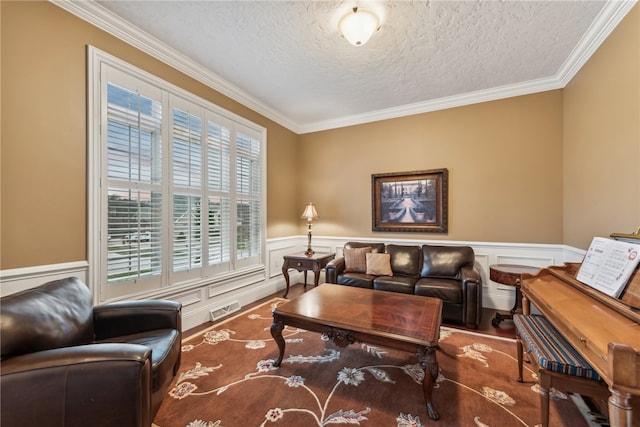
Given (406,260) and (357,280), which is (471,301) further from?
(357,280)

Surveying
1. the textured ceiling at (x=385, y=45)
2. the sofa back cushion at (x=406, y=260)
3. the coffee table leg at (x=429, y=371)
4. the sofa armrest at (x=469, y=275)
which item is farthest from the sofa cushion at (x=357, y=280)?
the textured ceiling at (x=385, y=45)

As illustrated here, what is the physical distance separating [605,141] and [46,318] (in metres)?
4.22

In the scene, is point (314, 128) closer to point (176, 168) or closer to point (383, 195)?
point (383, 195)

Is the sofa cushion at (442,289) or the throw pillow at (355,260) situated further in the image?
the throw pillow at (355,260)

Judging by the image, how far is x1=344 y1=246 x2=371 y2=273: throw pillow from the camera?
12.0ft

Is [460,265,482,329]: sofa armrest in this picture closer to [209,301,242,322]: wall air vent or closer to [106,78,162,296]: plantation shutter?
[209,301,242,322]: wall air vent

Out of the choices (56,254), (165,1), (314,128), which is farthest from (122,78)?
(314,128)

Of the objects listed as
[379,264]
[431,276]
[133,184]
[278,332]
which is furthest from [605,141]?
[133,184]

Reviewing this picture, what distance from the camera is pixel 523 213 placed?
10.9 ft

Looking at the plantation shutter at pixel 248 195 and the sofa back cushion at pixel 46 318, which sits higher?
the plantation shutter at pixel 248 195

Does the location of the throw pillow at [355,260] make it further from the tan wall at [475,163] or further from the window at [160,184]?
the window at [160,184]

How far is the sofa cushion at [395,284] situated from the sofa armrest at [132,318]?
7.40 ft

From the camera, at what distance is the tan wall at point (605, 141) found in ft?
6.27

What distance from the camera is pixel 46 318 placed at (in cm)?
132
